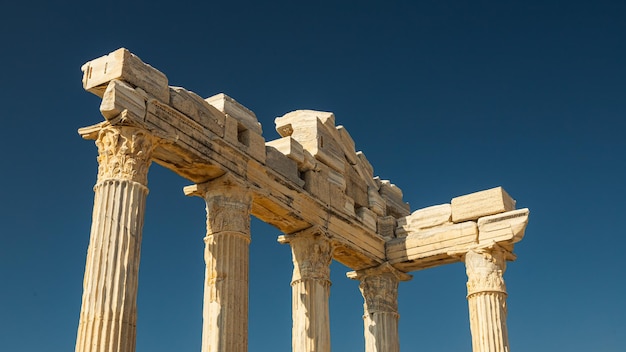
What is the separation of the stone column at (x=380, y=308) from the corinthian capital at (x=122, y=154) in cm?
1110

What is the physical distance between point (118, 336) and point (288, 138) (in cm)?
903

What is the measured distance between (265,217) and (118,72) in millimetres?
6868

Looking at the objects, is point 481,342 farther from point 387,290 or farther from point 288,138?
point 288,138

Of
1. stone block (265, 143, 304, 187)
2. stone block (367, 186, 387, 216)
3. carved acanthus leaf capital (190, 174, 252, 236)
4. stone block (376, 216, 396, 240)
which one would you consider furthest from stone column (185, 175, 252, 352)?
stone block (376, 216, 396, 240)

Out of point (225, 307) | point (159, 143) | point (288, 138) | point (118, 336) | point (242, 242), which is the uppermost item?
point (288, 138)

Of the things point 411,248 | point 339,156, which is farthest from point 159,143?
point 411,248

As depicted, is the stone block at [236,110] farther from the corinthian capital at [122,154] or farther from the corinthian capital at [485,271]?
the corinthian capital at [485,271]

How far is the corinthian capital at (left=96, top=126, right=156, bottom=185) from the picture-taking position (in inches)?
729

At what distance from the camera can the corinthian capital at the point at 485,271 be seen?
2572cm

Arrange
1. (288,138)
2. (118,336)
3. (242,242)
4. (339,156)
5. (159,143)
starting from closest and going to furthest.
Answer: (118,336), (159,143), (242,242), (288,138), (339,156)

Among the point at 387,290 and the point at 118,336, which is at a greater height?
the point at 387,290

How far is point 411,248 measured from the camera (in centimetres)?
2773

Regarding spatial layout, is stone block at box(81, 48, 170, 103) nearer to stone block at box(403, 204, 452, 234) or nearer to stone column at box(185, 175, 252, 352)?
stone column at box(185, 175, 252, 352)

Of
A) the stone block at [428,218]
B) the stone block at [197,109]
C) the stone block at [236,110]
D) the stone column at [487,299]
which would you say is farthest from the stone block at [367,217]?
the stone block at [197,109]
